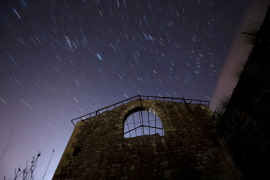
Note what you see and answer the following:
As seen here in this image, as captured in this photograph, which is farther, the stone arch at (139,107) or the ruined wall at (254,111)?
the stone arch at (139,107)

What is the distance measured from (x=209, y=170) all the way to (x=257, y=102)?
289cm

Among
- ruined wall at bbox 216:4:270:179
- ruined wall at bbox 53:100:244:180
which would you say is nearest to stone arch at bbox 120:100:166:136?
ruined wall at bbox 53:100:244:180

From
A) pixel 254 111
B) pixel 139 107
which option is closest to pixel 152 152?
pixel 139 107

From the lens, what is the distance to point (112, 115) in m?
6.84

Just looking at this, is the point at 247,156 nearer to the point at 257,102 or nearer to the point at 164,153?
the point at 257,102

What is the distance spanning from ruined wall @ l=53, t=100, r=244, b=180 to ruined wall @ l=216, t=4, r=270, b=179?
0.88 metres

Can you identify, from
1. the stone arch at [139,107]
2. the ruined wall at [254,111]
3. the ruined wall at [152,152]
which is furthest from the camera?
the stone arch at [139,107]

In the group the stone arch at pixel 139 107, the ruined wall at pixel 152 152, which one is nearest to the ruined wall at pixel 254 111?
the ruined wall at pixel 152 152

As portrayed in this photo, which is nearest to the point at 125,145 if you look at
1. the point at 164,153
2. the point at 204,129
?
the point at 164,153

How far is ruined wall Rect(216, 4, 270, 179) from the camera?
2994 millimetres

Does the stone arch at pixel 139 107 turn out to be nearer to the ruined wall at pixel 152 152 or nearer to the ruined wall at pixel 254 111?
the ruined wall at pixel 152 152

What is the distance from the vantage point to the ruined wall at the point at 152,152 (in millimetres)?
4258

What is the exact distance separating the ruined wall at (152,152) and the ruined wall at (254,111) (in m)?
0.88

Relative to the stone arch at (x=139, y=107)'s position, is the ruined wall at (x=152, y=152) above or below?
below
